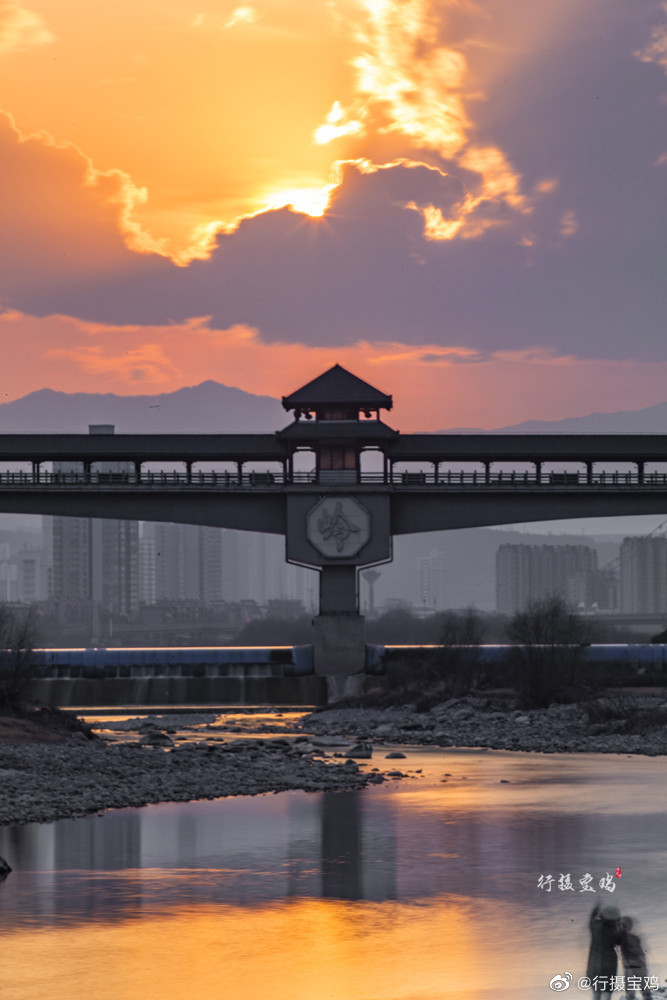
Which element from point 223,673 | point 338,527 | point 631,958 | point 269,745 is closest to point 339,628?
point 338,527

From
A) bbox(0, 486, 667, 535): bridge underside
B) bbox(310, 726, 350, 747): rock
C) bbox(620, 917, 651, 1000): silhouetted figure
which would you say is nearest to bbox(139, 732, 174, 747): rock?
bbox(310, 726, 350, 747): rock

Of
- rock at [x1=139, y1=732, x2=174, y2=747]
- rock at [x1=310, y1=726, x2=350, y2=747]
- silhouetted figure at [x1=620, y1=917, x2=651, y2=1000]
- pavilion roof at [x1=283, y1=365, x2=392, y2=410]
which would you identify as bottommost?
rock at [x1=310, y1=726, x2=350, y2=747]

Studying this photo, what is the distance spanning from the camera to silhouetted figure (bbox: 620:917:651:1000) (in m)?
17.3

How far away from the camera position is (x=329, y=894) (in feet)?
92.2

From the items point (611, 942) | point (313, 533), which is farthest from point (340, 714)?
point (611, 942)

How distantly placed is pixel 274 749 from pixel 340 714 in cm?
1759

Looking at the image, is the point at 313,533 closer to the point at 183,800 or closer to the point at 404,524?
the point at 404,524

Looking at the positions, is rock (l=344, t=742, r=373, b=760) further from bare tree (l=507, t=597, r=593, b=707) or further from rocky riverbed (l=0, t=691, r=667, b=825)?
bare tree (l=507, t=597, r=593, b=707)

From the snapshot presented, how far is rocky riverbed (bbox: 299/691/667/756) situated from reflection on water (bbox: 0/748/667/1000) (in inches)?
485

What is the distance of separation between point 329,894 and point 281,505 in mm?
53414

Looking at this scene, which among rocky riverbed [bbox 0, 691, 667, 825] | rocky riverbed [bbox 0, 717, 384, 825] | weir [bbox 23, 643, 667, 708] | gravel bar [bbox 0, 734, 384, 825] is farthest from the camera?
weir [bbox 23, 643, 667, 708]

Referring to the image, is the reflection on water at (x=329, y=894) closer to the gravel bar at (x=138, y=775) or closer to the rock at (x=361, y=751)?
the gravel bar at (x=138, y=775)

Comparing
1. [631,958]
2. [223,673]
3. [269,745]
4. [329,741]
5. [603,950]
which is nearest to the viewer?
[603,950]

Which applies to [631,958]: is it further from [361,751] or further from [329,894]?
[361,751]
